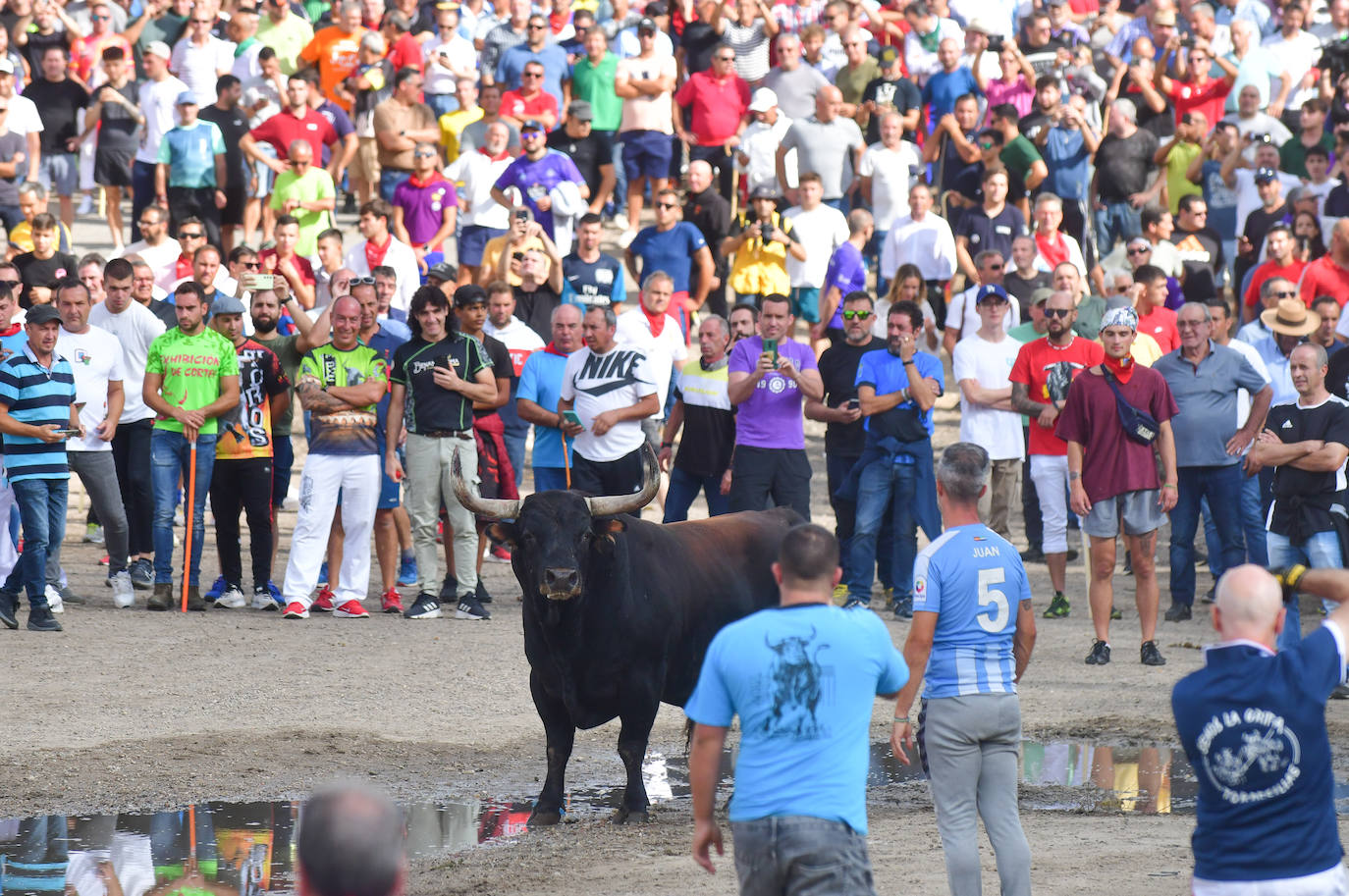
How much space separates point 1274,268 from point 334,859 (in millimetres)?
14500

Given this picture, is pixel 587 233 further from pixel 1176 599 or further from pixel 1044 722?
pixel 1044 722

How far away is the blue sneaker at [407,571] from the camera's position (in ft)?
47.8

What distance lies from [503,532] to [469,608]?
179 inches

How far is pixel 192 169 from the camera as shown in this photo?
18844mm

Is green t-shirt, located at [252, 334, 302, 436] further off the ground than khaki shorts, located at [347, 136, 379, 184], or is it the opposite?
khaki shorts, located at [347, 136, 379, 184]

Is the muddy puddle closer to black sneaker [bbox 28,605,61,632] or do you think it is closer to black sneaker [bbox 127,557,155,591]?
black sneaker [bbox 28,605,61,632]

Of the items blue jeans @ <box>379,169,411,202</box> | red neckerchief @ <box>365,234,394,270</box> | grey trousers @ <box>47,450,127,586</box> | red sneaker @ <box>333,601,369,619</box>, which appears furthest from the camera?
blue jeans @ <box>379,169,411,202</box>

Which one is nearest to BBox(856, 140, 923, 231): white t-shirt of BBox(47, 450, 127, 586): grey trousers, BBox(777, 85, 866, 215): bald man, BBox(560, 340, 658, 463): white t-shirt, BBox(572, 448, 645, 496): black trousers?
BBox(777, 85, 866, 215): bald man

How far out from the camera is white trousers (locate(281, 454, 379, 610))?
12641 millimetres

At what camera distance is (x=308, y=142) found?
19094 millimetres

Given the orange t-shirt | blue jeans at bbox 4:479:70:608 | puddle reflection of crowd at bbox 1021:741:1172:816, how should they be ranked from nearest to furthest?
puddle reflection of crowd at bbox 1021:741:1172:816 < blue jeans at bbox 4:479:70:608 < the orange t-shirt

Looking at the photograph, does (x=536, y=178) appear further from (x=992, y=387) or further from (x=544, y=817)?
(x=544, y=817)

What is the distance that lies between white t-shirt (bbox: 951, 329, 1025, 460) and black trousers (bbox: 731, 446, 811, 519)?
1.49 m

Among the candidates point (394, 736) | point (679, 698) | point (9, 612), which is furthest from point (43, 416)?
point (679, 698)
